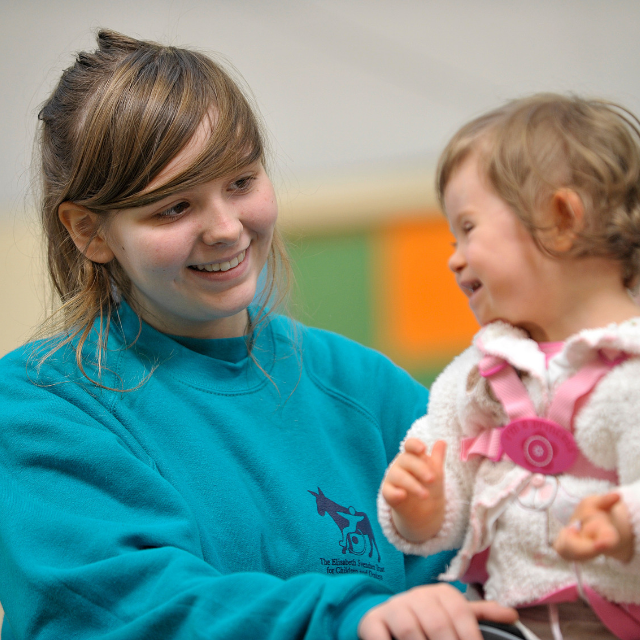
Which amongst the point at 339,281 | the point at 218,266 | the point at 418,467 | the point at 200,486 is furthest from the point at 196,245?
the point at 339,281

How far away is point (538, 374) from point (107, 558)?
470 millimetres

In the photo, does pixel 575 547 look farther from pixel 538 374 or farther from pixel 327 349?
pixel 327 349

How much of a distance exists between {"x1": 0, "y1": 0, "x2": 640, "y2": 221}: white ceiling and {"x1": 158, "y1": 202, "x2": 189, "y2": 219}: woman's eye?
1.37 metres

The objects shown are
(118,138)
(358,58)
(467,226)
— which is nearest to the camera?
(467,226)

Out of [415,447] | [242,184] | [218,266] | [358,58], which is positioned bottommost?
[415,447]

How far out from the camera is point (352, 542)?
3.11 ft

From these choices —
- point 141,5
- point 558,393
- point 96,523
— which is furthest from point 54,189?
point 141,5

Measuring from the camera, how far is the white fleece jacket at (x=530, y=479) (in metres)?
0.66

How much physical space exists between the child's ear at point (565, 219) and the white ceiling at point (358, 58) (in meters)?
1.60

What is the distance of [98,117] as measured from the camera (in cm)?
91

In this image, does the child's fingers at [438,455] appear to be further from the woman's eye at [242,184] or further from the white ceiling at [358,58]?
the white ceiling at [358,58]

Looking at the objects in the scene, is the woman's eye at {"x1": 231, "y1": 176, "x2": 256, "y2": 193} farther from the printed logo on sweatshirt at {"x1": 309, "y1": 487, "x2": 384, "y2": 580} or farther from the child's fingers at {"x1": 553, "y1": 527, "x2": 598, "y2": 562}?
the child's fingers at {"x1": 553, "y1": 527, "x2": 598, "y2": 562}

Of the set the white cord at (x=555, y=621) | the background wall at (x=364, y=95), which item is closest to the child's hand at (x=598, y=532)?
the white cord at (x=555, y=621)

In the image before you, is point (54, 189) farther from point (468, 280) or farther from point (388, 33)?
point (388, 33)
